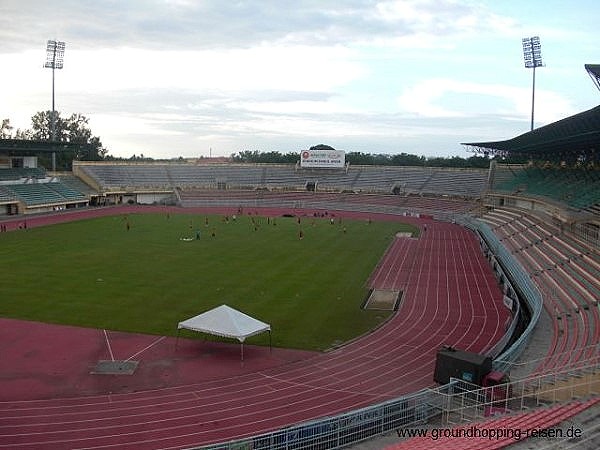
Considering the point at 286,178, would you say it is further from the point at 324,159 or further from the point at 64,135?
the point at 64,135

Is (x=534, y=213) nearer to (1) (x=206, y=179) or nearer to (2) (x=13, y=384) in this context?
(2) (x=13, y=384)

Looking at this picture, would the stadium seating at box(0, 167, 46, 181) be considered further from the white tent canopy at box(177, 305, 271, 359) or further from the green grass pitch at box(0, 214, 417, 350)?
the white tent canopy at box(177, 305, 271, 359)

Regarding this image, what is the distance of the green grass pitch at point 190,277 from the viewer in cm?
2388

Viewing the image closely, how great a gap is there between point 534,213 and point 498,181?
97.7 feet

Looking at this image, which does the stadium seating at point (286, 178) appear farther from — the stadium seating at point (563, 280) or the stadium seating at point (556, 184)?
the stadium seating at point (563, 280)

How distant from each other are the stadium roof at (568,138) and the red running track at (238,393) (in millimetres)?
12121

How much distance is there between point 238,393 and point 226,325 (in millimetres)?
3180

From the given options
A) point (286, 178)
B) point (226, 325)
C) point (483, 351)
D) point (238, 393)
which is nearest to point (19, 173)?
point (286, 178)

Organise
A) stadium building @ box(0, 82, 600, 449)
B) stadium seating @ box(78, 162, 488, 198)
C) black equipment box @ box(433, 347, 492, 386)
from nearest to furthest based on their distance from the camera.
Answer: stadium building @ box(0, 82, 600, 449) < black equipment box @ box(433, 347, 492, 386) < stadium seating @ box(78, 162, 488, 198)

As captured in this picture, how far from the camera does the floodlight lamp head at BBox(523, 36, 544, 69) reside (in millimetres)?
71438

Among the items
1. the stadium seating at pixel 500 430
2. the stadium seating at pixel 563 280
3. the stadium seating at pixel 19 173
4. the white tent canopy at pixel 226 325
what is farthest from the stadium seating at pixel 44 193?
the stadium seating at pixel 500 430

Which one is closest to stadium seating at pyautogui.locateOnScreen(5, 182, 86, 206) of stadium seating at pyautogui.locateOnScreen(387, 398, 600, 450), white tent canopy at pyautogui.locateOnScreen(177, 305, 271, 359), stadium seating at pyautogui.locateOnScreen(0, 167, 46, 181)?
stadium seating at pyautogui.locateOnScreen(0, 167, 46, 181)

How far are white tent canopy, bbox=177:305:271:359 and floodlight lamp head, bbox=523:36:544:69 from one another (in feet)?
212

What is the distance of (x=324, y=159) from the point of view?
94.2 metres
